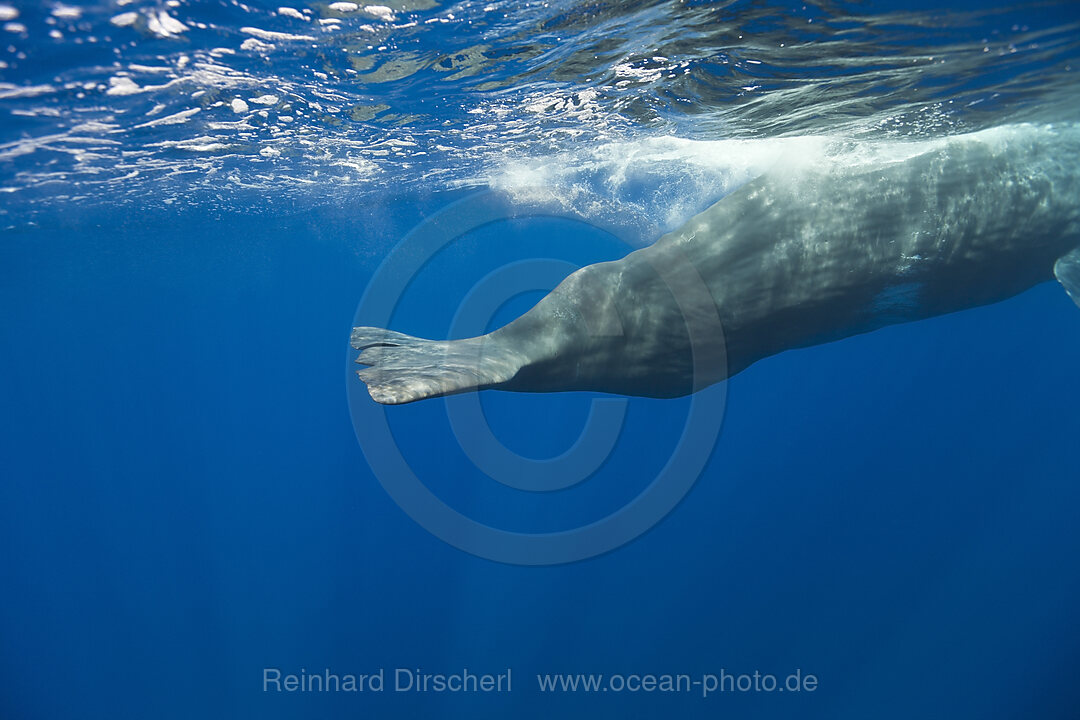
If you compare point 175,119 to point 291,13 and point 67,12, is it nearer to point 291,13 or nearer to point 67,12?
point 67,12

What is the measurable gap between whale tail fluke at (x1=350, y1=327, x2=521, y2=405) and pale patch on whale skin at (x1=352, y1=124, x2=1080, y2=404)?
0.11 ft

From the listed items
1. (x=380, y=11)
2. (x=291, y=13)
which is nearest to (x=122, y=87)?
(x=291, y=13)

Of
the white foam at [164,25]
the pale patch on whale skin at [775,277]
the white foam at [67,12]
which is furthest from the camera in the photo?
the white foam at [164,25]

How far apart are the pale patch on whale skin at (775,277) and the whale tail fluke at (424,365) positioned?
33 millimetres

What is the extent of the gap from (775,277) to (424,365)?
11.8 feet

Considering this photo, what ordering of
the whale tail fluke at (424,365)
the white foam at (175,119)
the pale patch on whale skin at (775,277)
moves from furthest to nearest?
the white foam at (175,119), the pale patch on whale skin at (775,277), the whale tail fluke at (424,365)

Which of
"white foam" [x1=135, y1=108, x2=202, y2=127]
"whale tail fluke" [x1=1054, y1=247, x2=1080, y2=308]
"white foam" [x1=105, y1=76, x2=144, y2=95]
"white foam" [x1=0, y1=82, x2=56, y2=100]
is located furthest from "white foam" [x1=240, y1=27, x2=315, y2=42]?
"whale tail fluke" [x1=1054, y1=247, x2=1080, y2=308]

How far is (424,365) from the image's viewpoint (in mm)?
5051

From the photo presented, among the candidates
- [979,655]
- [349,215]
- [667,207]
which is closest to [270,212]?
[349,215]

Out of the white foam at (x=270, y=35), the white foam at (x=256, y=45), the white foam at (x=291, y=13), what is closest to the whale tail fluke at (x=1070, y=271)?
the white foam at (x=291, y=13)

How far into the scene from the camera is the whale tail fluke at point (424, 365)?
429 cm

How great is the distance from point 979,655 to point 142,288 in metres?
59.8

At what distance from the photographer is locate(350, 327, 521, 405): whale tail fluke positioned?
4285 mm

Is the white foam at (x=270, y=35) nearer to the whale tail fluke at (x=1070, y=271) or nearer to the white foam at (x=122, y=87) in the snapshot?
the white foam at (x=122, y=87)
